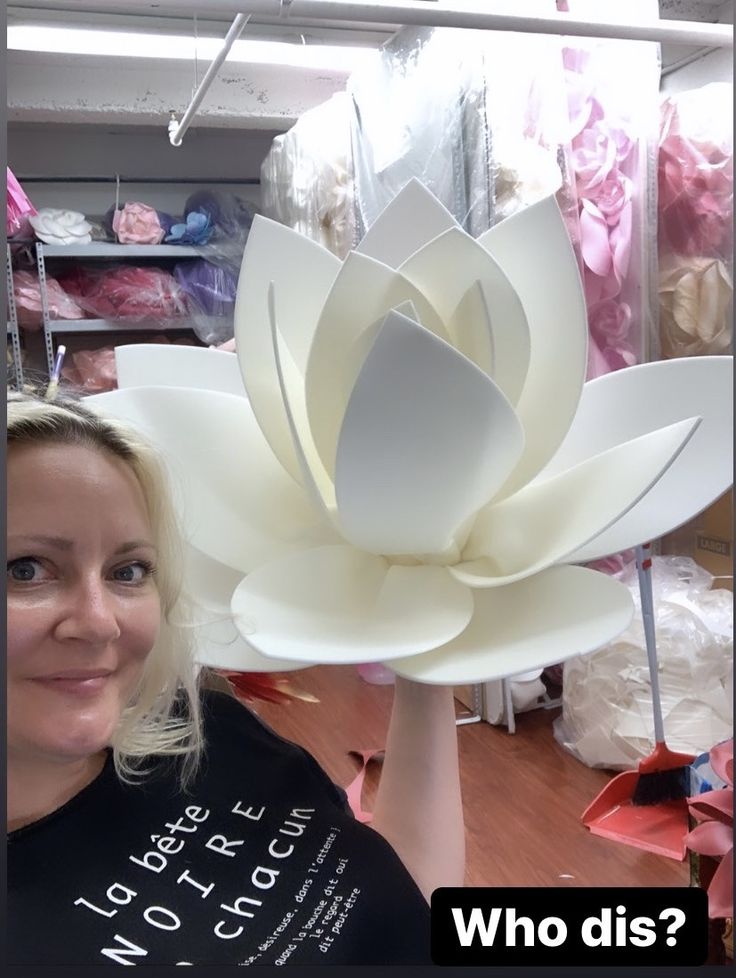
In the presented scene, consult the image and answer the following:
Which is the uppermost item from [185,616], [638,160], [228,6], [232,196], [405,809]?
[232,196]

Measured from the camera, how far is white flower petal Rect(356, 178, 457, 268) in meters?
0.27

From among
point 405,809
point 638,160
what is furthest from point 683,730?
point 405,809

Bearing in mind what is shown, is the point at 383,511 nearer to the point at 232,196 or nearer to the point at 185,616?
the point at 185,616

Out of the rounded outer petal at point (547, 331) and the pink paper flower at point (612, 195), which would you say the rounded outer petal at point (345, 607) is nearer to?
the rounded outer petal at point (547, 331)

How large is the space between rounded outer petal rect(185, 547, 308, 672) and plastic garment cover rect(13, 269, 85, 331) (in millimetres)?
1949

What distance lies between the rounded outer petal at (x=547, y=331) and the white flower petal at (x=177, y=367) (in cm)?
10

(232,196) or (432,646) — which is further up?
(232,196)

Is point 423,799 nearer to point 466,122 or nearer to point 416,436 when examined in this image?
point 416,436

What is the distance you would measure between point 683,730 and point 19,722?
1136 millimetres

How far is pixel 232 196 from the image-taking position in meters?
2.19

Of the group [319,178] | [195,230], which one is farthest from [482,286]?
[195,230]

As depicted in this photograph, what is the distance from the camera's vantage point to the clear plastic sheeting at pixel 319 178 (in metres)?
1.54

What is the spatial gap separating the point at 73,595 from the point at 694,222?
3.99ft

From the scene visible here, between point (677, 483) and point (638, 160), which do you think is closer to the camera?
point (677, 483)
